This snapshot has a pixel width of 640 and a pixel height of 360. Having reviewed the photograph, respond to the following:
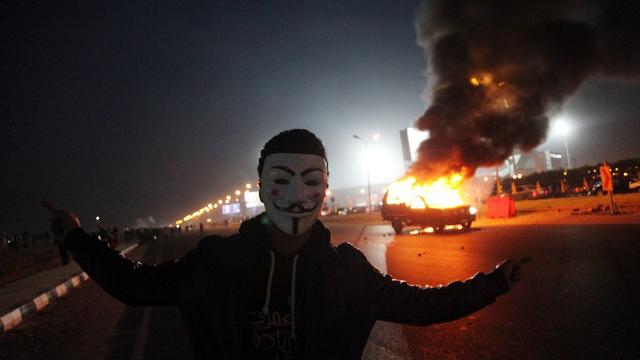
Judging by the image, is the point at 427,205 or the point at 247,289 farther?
the point at 427,205

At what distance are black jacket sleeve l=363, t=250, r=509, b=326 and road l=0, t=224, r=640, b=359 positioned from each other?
235 cm

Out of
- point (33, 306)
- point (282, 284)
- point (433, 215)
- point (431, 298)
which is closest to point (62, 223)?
point (282, 284)

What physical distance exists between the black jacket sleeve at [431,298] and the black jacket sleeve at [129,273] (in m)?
0.90

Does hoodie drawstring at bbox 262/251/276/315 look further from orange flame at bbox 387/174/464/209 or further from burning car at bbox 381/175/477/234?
orange flame at bbox 387/174/464/209

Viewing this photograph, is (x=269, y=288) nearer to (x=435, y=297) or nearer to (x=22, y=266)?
(x=435, y=297)

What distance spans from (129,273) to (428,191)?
19047 mm

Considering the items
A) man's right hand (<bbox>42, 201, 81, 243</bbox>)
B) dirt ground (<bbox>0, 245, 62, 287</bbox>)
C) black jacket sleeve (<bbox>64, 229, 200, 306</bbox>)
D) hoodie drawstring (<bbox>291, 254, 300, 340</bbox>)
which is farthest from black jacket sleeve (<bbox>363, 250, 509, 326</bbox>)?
dirt ground (<bbox>0, 245, 62, 287</bbox>)

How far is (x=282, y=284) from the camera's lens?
177 cm

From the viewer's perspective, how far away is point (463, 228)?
1788 cm

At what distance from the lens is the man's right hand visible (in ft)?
6.07

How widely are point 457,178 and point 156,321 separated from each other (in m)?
16.9

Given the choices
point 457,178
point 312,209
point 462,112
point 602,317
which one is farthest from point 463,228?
point 312,209

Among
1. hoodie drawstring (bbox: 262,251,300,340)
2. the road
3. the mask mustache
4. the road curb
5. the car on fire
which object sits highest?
the mask mustache

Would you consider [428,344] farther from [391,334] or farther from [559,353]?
[559,353]
